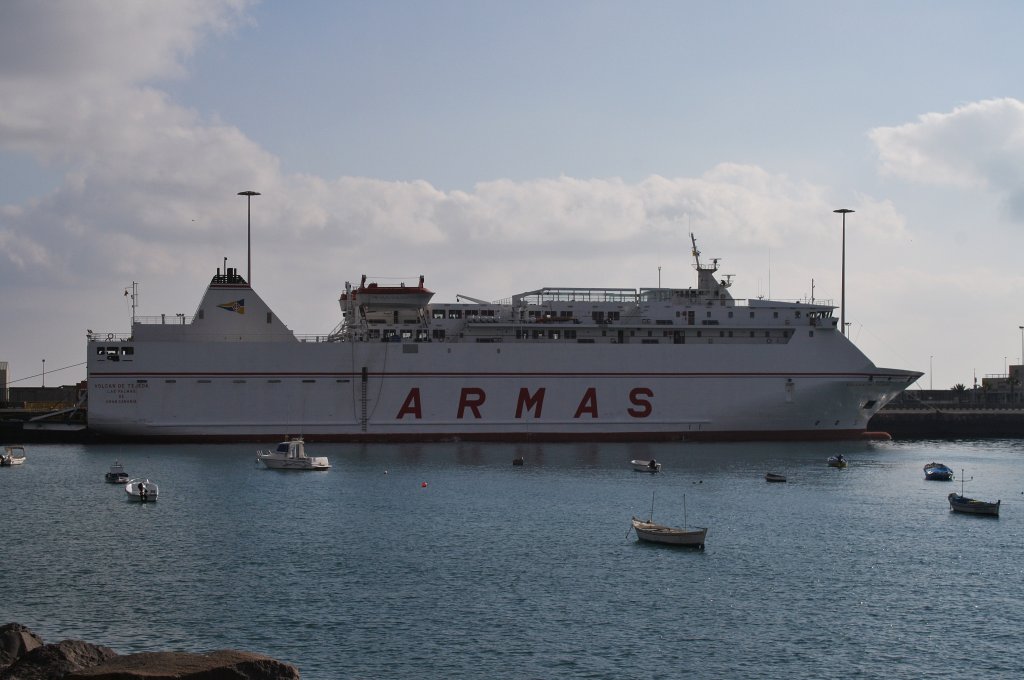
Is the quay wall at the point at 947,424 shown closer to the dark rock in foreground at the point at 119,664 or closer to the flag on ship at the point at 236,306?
the flag on ship at the point at 236,306

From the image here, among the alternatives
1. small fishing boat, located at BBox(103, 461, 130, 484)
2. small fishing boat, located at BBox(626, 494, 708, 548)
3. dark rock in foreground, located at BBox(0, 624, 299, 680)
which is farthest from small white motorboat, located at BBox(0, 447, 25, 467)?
dark rock in foreground, located at BBox(0, 624, 299, 680)

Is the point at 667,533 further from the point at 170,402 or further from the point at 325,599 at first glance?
the point at 170,402

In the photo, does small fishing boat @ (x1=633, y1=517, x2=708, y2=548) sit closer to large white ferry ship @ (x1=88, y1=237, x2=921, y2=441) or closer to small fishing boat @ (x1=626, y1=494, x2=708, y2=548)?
small fishing boat @ (x1=626, y1=494, x2=708, y2=548)

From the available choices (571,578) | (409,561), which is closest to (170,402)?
(409,561)

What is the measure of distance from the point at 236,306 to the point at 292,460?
1147 centimetres

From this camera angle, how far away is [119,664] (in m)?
13.3

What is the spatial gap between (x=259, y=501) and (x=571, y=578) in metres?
13.4

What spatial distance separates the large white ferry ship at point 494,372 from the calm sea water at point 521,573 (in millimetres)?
9751

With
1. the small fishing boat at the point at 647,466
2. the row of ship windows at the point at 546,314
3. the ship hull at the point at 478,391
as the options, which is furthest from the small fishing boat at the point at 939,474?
the row of ship windows at the point at 546,314

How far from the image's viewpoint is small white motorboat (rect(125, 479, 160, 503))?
31.3 meters

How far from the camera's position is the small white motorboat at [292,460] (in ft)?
133

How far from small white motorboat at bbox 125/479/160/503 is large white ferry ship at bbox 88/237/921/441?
1695cm

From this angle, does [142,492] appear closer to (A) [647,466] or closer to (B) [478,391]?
(A) [647,466]

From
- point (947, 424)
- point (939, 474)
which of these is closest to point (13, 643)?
point (939, 474)
